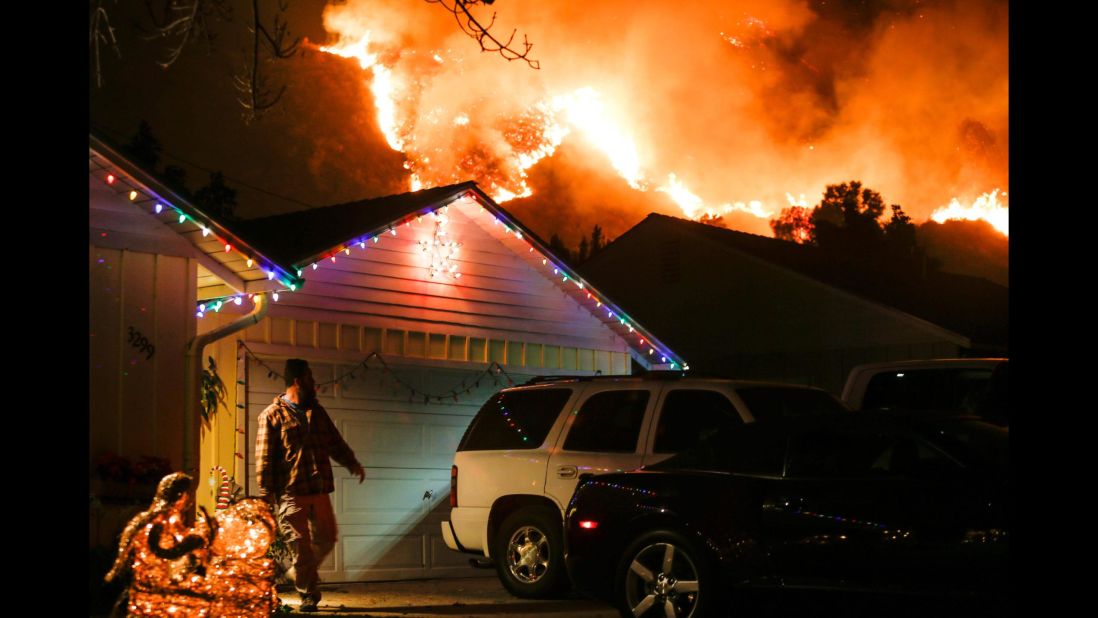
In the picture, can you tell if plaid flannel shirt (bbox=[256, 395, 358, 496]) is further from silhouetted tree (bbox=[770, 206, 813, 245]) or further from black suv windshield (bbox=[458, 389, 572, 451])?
silhouetted tree (bbox=[770, 206, 813, 245])

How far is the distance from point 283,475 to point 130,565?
2.71 m

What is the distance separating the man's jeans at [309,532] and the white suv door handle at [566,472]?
80.4 inches

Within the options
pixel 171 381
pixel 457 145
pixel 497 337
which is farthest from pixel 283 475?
pixel 457 145

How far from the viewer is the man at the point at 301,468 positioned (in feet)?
35.5

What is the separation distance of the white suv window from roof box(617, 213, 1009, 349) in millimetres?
14745

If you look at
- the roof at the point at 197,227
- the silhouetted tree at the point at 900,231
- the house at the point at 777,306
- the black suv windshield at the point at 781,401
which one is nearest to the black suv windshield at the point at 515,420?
the black suv windshield at the point at 781,401

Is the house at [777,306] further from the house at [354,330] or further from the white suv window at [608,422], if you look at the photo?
the white suv window at [608,422]

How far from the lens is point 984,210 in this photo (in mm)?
42031

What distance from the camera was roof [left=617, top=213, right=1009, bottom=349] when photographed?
2702cm

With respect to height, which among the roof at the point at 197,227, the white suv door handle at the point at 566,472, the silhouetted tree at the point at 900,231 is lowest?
the white suv door handle at the point at 566,472

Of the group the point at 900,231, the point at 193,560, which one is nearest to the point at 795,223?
the point at 900,231

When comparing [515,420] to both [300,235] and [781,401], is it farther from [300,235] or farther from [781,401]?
[300,235]

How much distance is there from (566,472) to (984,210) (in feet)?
109

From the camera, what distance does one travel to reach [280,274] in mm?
11523
